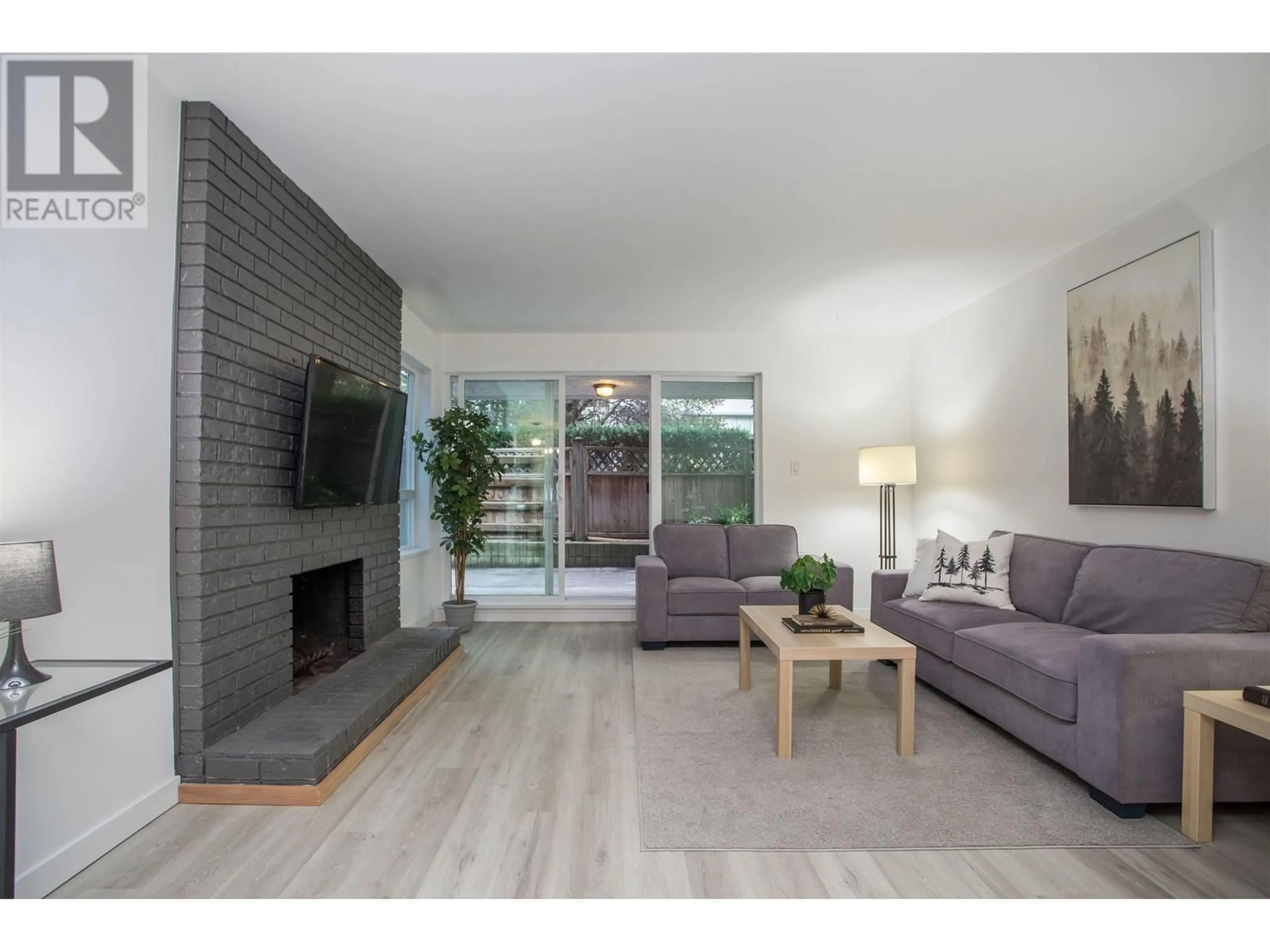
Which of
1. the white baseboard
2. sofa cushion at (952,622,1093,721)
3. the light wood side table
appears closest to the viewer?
the white baseboard

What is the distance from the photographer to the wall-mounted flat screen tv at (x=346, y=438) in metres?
2.86

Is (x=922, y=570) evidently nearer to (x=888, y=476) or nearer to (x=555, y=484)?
(x=888, y=476)

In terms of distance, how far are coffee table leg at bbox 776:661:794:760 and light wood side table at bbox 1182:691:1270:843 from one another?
1.27 meters

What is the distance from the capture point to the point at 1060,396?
385 cm

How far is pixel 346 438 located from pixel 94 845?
1.82 m

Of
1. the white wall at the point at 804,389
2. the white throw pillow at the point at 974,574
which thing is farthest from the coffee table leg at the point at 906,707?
the white wall at the point at 804,389

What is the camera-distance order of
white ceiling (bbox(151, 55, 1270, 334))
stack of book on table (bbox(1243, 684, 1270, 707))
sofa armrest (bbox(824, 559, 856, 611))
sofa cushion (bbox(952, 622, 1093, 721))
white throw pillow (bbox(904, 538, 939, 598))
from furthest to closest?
sofa armrest (bbox(824, 559, 856, 611)), white throw pillow (bbox(904, 538, 939, 598)), sofa cushion (bbox(952, 622, 1093, 721)), white ceiling (bbox(151, 55, 1270, 334)), stack of book on table (bbox(1243, 684, 1270, 707))

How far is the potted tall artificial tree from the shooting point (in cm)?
508

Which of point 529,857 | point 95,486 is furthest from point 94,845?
point 529,857

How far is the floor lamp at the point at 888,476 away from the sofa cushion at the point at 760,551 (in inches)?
29.3

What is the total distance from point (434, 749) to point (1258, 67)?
387 centimetres

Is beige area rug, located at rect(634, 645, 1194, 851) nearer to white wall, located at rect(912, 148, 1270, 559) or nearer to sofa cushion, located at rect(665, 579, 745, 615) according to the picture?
sofa cushion, located at rect(665, 579, 745, 615)

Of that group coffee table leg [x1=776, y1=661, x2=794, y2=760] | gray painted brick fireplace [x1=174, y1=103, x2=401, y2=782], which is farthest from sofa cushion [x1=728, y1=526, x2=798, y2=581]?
gray painted brick fireplace [x1=174, y1=103, x2=401, y2=782]
